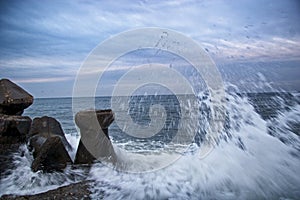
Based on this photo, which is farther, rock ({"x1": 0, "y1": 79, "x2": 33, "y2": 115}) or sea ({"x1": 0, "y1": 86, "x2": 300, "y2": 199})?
rock ({"x1": 0, "y1": 79, "x2": 33, "y2": 115})

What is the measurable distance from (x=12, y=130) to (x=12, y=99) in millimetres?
699

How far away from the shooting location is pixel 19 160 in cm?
405

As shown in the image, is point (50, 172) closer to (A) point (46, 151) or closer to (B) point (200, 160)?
(A) point (46, 151)

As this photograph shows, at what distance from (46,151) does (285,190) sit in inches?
143

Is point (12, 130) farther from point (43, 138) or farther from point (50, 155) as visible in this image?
point (50, 155)

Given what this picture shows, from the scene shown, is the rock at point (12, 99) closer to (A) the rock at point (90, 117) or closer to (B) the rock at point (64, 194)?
(A) the rock at point (90, 117)

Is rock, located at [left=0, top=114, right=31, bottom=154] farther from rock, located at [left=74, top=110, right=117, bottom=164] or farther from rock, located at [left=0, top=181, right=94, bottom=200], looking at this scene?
rock, located at [left=0, top=181, right=94, bottom=200]

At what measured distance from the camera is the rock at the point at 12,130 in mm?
4180

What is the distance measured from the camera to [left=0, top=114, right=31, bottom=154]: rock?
4180mm

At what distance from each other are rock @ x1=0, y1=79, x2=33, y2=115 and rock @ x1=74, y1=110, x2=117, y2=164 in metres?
1.34

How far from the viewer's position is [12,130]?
429 cm

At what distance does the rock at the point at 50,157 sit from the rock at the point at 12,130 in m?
0.93

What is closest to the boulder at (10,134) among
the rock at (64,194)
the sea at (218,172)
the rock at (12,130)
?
the rock at (12,130)

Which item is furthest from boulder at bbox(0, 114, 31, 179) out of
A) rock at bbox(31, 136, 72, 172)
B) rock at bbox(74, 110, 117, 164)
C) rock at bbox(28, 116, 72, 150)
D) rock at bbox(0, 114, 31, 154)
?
rock at bbox(74, 110, 117, 164)
